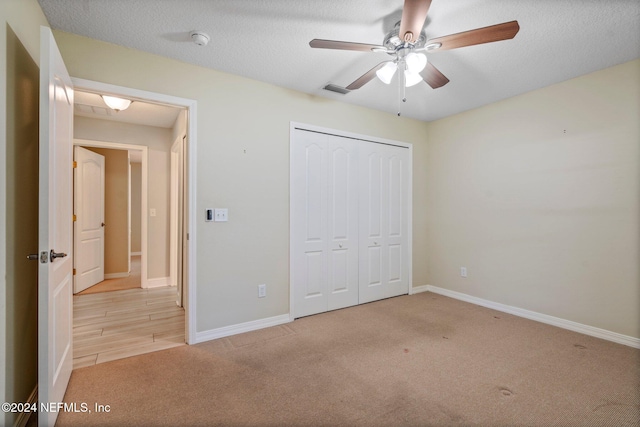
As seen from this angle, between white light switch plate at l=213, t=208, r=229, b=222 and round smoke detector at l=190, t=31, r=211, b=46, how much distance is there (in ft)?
4.58

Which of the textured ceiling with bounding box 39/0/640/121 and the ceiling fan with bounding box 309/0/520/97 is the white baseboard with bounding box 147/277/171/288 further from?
the ceiling fan with bounding box 309/0/520/97

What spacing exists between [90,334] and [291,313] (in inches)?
77.3

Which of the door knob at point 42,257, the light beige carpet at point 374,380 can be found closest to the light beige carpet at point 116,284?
the light beige carpet at point 374,380

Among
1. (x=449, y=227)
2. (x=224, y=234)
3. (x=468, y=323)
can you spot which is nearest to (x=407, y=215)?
(x=449, y=227)

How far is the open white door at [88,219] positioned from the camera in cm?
443

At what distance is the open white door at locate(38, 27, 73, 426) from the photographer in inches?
59.6

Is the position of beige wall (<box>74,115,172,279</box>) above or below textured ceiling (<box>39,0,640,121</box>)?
below

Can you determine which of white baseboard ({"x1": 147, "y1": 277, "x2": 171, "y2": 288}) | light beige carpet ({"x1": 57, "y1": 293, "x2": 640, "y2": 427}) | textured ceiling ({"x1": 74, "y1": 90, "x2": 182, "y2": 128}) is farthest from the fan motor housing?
white baseboard ({"x1": 147, "y1": 277, "x2": 171, "y2": 288})

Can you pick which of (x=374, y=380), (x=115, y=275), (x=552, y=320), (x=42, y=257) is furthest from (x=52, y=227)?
(x=115, y=275)

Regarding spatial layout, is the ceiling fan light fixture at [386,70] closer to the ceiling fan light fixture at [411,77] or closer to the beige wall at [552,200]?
the ceiling fan light fixture at [411,77]

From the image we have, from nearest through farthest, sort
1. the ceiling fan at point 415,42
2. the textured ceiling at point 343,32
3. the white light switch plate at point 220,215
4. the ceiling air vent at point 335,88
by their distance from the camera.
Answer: the ceiling fan at point 415,42
the textured ceiling at point 343,32
the white light switch plate at point 220,215
the ceiling air vent at point 335,88

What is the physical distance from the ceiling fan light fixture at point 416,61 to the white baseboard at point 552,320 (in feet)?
9.73

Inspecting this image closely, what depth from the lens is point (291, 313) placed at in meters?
3.26

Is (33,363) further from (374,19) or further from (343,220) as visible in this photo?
(374,19)
